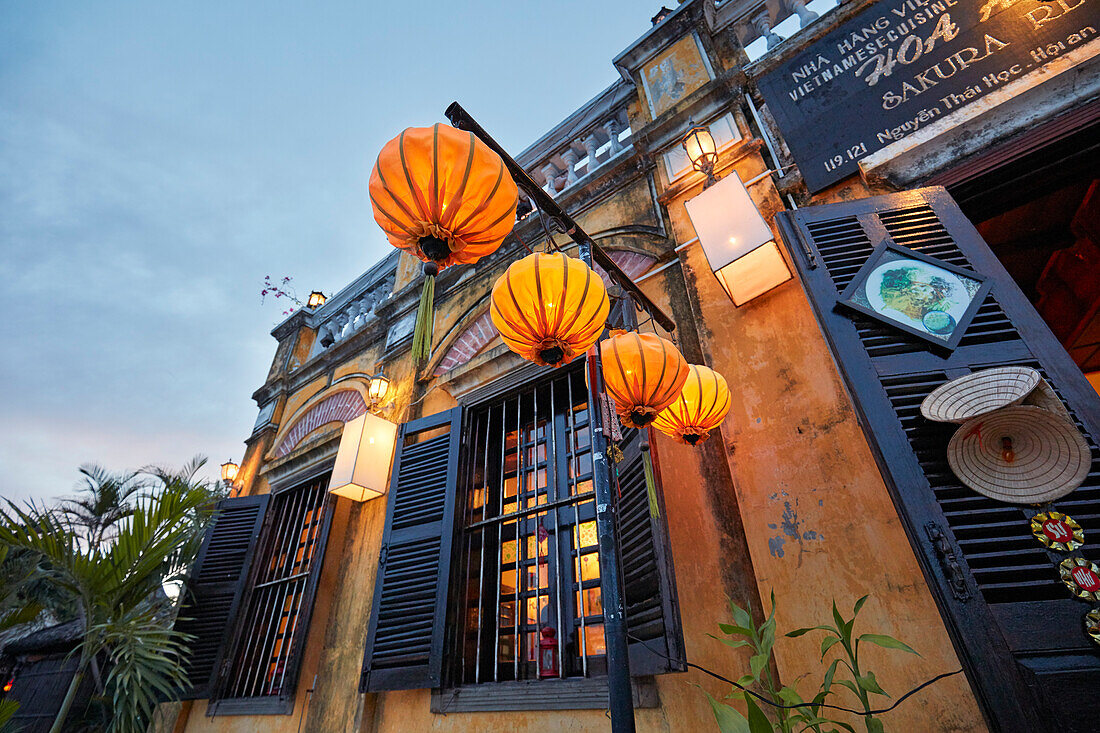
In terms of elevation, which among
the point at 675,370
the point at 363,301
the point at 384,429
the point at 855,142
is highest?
the point at 363,301

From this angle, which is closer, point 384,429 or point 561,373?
point 561,373

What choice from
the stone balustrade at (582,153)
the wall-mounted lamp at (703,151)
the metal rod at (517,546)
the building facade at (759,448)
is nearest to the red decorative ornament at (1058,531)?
the building facade at (759,448)

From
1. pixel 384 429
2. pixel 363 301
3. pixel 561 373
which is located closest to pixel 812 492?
pixel 561 373

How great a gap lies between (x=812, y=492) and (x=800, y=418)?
46 cm

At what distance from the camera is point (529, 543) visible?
13.5ft

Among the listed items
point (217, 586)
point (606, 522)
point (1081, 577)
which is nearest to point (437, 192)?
point (606, 522)

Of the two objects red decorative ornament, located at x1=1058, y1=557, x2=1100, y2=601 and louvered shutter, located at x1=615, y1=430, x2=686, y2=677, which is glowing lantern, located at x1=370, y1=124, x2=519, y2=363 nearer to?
louvered shutter, located at x1=615, y1=430, x2=686, y2=677

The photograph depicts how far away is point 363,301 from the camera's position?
841 centimetres

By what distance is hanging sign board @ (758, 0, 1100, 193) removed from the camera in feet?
9.72

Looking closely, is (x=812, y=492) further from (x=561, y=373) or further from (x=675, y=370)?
(x=561, y=373)

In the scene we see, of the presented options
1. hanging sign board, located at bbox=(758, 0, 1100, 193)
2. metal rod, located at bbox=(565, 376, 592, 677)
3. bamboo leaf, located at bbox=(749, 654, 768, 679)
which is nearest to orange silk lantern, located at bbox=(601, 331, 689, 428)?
metal rod, located at bbox=(565, 376, 592, 677)

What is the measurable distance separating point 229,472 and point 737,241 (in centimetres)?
849

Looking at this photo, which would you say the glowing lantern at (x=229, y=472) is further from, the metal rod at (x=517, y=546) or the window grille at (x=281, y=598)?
the metal rod at (x=517, y=546)

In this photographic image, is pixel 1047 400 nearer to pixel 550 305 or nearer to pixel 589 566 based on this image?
pixel 550 305
